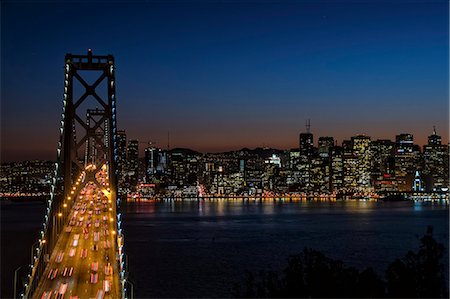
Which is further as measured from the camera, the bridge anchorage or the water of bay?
the water of bay

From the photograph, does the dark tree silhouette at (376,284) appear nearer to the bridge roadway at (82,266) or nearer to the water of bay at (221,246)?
the water of bay at (221,246)

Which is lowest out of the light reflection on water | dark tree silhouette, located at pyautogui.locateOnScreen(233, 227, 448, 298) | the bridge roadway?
the light reflection on water

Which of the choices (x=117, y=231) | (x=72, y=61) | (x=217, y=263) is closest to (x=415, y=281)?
(x=117, y=231)

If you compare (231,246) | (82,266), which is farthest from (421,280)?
(231,246)

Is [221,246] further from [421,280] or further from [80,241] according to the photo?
[421,280]

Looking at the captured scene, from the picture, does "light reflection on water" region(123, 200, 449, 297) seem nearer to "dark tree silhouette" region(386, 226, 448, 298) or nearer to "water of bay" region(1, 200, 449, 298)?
"water of bay" region(1, 200, 449, 298)

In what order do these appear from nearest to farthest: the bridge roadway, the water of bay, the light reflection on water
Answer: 1. the bridge roadway
2. the water of bay
3. the light reflection on water

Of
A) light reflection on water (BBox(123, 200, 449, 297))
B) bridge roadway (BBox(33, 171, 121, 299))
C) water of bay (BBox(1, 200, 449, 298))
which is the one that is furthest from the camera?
light reflection on water (BBox(123, 200, 449, 297))

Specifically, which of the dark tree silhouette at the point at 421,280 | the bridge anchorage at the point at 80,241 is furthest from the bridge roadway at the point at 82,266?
the dark tree silhouette at the point at 421,280

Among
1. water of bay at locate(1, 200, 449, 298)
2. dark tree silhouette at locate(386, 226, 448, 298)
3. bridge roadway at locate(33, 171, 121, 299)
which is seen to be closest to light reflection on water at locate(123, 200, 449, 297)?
water of bay at locate(1, 200, 449, 298)
